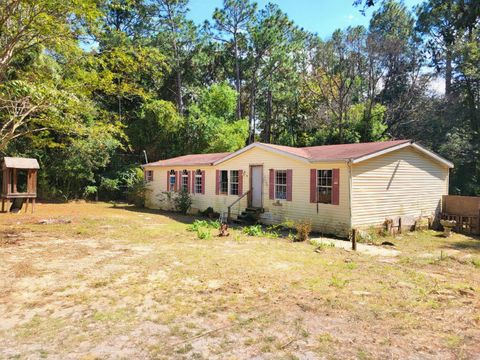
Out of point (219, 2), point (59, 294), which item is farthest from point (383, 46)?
point (59, 294)

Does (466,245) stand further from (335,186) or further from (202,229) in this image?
(202,229)

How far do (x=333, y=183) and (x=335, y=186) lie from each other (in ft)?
0.46

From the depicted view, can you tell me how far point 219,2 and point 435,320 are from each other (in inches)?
1231

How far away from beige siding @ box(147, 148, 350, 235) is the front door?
0.67 ft

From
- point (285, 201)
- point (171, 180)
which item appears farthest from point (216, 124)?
point (285, 201)

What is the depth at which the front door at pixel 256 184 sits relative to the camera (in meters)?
15.5

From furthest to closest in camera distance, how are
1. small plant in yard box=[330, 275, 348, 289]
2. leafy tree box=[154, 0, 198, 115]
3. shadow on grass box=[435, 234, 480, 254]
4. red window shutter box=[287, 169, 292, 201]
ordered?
leafy tree box=[154, 0, 198, 115] < red window shutter box=[287, 169, 292, 201] < shadow on grass box=[435, 234, 480, 254] < small plant in yard box=[330, 275, 348, 289]

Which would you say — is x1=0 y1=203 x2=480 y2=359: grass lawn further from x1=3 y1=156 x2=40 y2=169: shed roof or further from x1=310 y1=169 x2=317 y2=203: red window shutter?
x1=3 y1=156 x2=40 y2=169: shed roof

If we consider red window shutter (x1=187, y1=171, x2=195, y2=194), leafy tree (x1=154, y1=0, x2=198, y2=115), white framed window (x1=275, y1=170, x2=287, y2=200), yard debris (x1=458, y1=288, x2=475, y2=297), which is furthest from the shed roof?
yard debris (x1=458, y1=288, x2=475, y2=297)

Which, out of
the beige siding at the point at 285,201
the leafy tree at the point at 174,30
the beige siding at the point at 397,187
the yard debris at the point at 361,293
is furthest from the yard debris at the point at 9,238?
the leafy tree at the point at 174,30

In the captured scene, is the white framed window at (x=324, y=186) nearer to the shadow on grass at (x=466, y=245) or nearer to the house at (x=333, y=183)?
the house at (x=333, y=183)

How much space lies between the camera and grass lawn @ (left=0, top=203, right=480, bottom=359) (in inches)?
156

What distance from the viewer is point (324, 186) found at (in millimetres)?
12867

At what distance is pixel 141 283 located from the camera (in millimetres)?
6328
